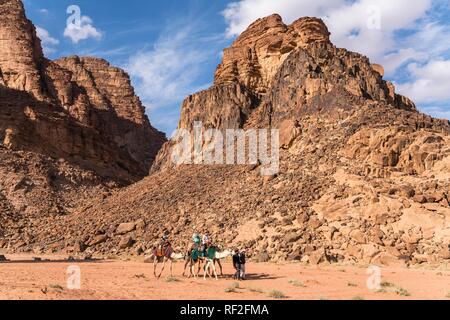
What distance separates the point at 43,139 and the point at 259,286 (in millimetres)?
61446

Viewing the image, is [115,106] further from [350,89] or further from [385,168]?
[385,168]

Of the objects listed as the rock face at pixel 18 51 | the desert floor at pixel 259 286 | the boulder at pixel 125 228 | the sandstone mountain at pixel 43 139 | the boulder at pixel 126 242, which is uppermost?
the rock face at pixel 18 51

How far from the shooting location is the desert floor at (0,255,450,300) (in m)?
13.0

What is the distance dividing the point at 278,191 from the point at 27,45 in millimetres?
67307

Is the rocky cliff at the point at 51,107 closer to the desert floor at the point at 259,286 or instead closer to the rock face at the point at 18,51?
the rock face at the point at 18,51

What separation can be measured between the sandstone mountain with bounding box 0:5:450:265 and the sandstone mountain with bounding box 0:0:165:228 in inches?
314

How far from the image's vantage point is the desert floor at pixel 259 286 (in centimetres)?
1304

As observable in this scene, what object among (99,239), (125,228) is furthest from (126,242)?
(99,239)

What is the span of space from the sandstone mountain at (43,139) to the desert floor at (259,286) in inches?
1431

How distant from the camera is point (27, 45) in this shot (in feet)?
273

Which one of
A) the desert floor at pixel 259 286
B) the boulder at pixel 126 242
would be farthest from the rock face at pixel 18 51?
the desert floor at pixel 259 286

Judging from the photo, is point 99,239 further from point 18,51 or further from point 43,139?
point 18,51

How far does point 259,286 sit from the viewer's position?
16.8 meters
